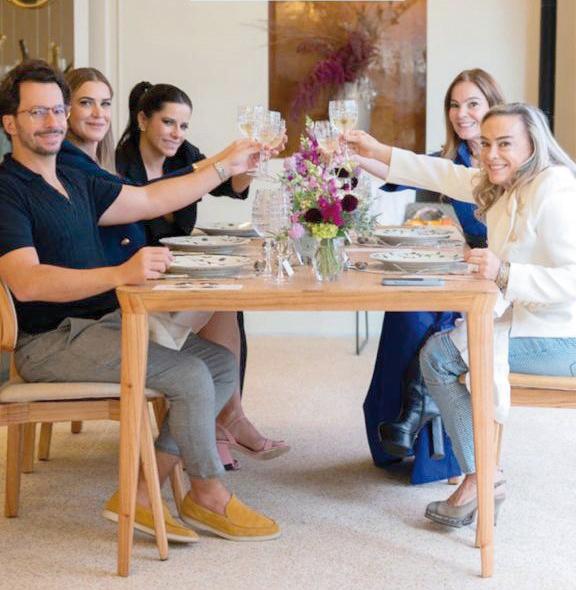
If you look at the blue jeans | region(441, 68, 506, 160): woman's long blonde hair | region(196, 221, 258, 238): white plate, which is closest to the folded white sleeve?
region(441, 68, 506, 160): woman's long blonde hair

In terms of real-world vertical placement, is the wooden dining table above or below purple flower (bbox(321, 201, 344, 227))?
below

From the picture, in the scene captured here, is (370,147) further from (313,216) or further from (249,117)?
(313,216)

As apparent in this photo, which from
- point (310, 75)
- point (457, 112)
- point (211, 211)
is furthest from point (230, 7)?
point (457, 112)

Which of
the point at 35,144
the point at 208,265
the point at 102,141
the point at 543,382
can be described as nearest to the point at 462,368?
the point at 543,382

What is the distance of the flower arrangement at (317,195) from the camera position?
296cm

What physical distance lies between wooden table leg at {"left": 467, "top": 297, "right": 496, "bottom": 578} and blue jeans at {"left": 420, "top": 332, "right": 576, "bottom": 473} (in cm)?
20

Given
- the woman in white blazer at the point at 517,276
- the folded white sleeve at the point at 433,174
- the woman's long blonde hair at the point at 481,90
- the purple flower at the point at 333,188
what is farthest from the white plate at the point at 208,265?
the woman's long blonde hair at the point at 481,90

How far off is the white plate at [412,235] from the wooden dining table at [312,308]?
2.88 feet

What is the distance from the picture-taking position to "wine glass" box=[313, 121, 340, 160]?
10.6 ft

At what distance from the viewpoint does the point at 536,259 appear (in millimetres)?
3111

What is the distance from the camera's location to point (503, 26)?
6.12 m

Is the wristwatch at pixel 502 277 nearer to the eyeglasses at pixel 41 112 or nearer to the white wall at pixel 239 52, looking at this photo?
the eyeglasses at pixel 41 112

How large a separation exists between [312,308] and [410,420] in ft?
3.03

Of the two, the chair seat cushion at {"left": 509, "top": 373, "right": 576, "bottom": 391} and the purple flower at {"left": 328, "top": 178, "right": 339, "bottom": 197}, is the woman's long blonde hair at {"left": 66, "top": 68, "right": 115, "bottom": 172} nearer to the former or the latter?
the purple flower at {"left": 328, "top": 178, "right": 339, "bottom": 197}
